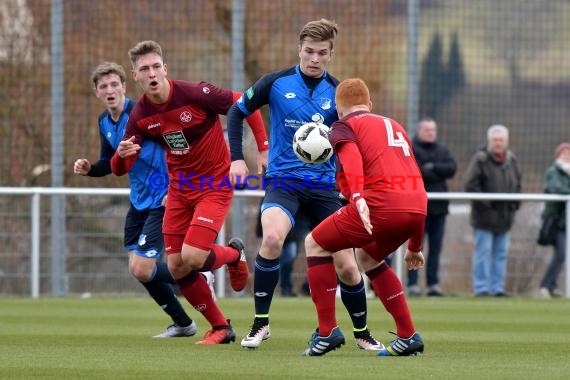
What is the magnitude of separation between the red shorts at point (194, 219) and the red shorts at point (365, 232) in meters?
1.40

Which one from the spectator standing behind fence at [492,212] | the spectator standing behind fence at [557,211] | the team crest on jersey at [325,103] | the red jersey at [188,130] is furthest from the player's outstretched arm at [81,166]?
the spectator standing behind fence at [557,211]

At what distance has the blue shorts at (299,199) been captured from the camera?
8.41 m

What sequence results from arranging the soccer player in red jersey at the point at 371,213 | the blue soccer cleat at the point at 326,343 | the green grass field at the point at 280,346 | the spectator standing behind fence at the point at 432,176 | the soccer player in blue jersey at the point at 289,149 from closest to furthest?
the green grass field at the point at 280,346 → the soccer player in red jersey at the point at 371,213 → the blue soccer cleat at the point at 326,343 → the soccer player in blue jersey at the point at 289,149 → the spectator standing behind fence at the point at 432,176

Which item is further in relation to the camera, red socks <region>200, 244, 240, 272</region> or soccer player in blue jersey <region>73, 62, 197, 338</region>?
soccer player in blue jersey <region>73, 62, 197, 338</region>

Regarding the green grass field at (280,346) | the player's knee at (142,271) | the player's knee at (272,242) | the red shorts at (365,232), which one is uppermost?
the red shorts at (365,232)

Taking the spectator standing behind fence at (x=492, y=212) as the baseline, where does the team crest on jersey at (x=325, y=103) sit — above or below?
above


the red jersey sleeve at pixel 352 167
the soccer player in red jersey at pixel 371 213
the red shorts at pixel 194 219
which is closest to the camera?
the red jersey sleeve at pixel 352 167

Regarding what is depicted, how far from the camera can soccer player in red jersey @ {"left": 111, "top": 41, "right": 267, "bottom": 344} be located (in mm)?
8922

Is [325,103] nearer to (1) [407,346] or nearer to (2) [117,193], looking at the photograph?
(1) [407,346]

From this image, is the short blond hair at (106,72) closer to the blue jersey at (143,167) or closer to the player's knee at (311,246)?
the blue jersey at (143,167)

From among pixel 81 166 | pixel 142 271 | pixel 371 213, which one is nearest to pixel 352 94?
pixel 371 213

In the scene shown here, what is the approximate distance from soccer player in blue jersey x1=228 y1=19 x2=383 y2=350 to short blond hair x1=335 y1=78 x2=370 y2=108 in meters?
0.87

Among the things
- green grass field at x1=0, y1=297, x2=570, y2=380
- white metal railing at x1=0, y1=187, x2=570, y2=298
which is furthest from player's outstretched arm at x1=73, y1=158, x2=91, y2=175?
white metal railing at x1=0, y1=187, x2=570, y2=298

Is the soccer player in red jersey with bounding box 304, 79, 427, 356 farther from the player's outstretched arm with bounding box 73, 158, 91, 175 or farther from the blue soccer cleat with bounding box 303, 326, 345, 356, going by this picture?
the player's outstretched arm with bounding box 73, 158, 91, 175
